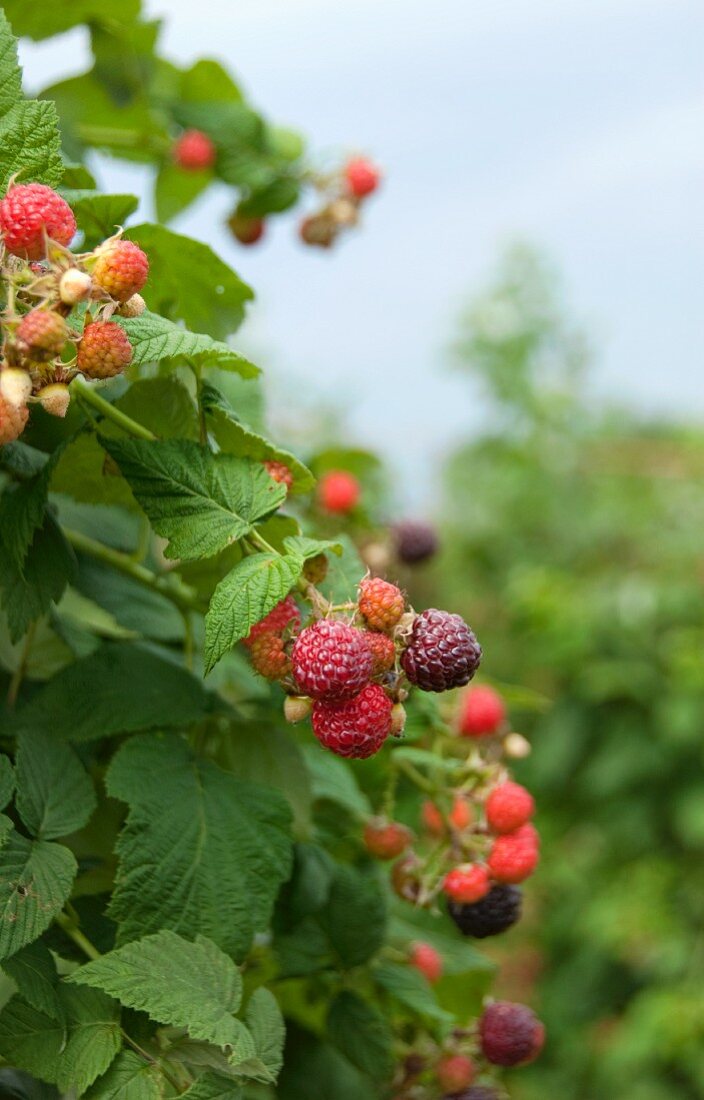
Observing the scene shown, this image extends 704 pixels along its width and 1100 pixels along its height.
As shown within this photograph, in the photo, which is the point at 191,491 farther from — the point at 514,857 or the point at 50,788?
the point at 514,857

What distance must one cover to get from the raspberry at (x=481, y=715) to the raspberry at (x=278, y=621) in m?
0.29

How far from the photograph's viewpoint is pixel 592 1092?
7.50ft

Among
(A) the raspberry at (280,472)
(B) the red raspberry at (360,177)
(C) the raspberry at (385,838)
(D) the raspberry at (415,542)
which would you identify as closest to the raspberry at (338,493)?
(D) the raspberry at (415,542)

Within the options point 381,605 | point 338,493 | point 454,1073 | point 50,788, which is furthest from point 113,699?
point 338,493

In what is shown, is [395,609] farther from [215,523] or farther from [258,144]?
[258,144]

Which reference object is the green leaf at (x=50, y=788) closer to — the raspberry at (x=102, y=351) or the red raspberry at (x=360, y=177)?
the raspberry at (x=102, y=351)

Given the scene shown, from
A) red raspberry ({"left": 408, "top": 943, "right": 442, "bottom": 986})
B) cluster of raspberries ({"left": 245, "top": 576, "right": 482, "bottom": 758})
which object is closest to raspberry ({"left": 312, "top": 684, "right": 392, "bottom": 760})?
cluster of raspberries ({"left": 245, "top": 576, "right": 482, "bottom": 758})

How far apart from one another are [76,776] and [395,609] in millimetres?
156

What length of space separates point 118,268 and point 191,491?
91 millimetres

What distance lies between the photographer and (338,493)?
92 cm

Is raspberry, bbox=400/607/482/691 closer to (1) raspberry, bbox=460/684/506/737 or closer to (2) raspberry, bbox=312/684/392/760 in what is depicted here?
(2) raspberry, bbox=312/684/392/760

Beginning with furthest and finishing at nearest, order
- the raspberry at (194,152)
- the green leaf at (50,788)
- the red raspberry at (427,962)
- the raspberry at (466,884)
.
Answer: the raspberry at (194,152)
the red raspberry at (427,962)
the raspberry at (466,884)
the green leaf at (50,788)

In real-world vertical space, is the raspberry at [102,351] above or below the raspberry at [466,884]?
above

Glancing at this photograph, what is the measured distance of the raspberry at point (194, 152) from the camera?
86cm
